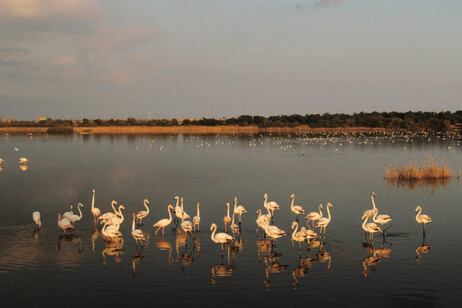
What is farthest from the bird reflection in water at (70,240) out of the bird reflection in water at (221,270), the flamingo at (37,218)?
the bird reflection in water at (221,270)

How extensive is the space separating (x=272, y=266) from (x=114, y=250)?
5.16 m

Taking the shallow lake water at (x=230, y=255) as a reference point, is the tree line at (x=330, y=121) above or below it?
above

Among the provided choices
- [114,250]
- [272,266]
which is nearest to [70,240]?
[114,250]

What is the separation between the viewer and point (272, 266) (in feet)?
43.5

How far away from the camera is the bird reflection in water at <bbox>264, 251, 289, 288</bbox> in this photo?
12414 millimetres

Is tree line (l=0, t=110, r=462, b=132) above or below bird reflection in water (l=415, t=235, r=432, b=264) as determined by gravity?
above

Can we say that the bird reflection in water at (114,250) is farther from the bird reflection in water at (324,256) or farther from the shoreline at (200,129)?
the shoreline at (200,129)


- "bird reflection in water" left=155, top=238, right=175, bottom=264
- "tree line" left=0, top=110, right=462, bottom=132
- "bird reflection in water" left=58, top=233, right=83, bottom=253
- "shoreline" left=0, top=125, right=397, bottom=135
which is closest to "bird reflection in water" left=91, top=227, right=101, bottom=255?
"bird reflection in water" left=58, top=233, right=83, bottom=253

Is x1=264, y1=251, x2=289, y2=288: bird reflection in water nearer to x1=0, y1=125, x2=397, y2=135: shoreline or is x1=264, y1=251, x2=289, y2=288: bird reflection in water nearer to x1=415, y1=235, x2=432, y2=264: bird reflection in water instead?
x1=415, y1=235, x2=432, y2=264: bird reflection in water

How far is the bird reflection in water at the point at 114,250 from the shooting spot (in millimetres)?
13992

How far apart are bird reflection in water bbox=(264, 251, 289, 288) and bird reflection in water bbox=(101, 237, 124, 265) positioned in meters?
4.44

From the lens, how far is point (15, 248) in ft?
48.8

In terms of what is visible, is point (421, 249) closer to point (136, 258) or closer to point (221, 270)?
point (221, 270)

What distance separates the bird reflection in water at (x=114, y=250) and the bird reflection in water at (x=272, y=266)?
4.44 meters
